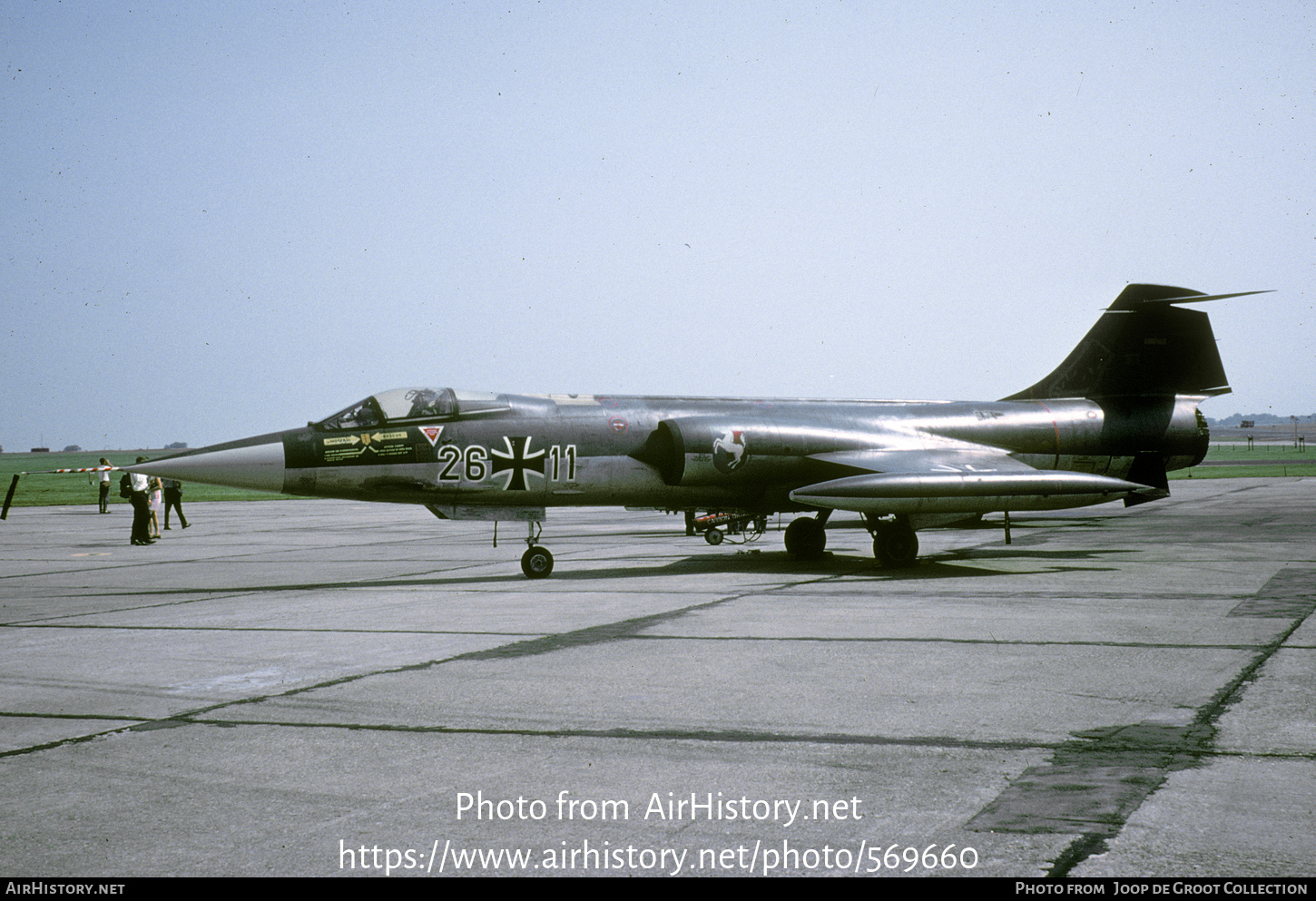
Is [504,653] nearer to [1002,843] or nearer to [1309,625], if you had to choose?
[1002,843]

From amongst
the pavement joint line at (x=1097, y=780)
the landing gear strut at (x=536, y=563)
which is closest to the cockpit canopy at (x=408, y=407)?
the landing gear strut at (x=536, y=563)

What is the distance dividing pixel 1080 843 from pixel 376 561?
1675 centimetres

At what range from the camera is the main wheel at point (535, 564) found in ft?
51.2

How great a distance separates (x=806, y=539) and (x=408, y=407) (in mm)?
7196

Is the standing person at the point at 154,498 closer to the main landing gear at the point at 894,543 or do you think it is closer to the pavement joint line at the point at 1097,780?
the main landing gear at the point at 894,543

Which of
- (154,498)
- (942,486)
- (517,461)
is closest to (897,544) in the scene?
(942,486)

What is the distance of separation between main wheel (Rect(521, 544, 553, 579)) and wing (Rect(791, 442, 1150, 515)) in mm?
3830

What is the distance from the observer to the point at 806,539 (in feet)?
59.3

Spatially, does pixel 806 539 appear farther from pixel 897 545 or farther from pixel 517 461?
pixel 517 461

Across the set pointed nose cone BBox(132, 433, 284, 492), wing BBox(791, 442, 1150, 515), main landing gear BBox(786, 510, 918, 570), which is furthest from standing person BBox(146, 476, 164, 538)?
main landing gear BBox(786, 510, 918, 570)

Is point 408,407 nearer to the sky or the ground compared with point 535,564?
nearer to the sky

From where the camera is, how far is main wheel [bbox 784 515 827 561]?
18.0m

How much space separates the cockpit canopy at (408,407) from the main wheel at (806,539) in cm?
563
